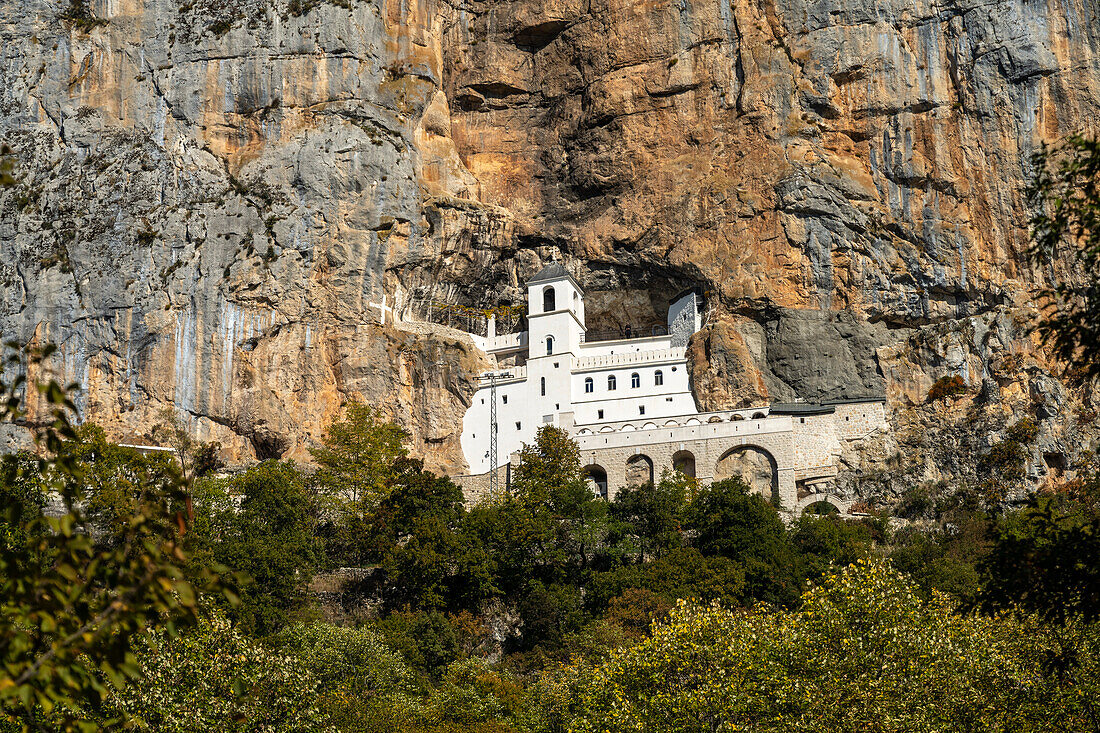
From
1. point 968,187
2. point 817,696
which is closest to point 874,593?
point 817,696

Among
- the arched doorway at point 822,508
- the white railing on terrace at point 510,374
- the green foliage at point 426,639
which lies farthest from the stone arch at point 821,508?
the green foliage at point 426,639

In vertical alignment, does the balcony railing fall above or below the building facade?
above

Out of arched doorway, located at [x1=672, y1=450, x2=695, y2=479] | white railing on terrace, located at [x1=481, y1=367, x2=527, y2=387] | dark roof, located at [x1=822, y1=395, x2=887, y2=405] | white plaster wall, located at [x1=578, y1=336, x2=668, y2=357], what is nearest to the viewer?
arched doorway, located at [x1=672, y1=450, x2=695, y2=479]

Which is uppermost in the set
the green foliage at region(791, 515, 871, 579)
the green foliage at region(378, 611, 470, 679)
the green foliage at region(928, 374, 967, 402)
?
the green foliage at region(928, 374, 967, 402)

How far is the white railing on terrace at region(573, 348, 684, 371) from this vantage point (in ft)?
208

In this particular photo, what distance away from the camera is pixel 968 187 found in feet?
209

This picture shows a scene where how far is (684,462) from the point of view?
5809 cm

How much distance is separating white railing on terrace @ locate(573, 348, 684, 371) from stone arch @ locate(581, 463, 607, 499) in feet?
24.0

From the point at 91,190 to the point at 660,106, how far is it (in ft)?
111

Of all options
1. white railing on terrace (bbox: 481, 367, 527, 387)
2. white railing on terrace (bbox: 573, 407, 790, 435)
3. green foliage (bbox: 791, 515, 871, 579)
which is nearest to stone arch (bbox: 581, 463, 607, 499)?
white railing on terrace (bbox: 573, 407, 790, 435)

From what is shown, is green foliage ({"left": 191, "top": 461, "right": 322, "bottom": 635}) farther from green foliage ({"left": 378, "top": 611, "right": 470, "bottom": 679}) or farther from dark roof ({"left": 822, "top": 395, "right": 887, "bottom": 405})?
dark roof ({"left": 822, "top": 395, "right": 887, "bottom": 405})

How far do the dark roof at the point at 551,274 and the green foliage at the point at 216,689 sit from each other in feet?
140

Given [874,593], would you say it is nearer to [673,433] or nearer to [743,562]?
[743,562]

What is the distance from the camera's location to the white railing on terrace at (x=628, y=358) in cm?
6325
